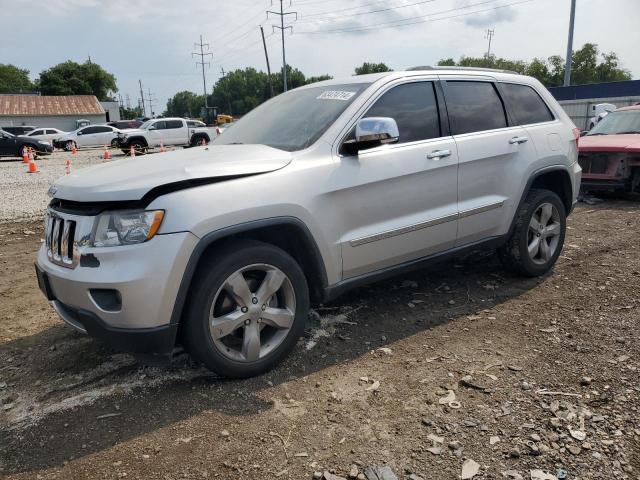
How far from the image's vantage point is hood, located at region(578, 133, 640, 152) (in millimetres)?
8291

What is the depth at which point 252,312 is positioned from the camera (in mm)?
3072

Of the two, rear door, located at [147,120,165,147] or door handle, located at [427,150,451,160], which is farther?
rear door, located at [147,120,165,147]

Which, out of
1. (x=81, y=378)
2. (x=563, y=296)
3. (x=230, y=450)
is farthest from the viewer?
(x=563, y=296)

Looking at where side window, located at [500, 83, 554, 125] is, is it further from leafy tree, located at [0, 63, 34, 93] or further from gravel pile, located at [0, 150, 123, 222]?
leafy tree, located at [0, 63, 34, 93]

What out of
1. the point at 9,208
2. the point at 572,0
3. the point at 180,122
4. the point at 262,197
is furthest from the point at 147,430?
the point at 572,0

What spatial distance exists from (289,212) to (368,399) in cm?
119

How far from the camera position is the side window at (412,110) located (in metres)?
3.79

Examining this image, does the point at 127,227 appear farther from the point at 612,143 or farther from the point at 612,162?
the point at 612,143

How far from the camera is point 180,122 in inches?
1081

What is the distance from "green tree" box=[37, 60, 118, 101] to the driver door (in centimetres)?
9113

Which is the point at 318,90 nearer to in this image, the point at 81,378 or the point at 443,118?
the point at 443,118

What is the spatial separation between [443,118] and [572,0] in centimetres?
3024

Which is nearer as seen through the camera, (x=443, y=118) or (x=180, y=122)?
(x=443, y=118)

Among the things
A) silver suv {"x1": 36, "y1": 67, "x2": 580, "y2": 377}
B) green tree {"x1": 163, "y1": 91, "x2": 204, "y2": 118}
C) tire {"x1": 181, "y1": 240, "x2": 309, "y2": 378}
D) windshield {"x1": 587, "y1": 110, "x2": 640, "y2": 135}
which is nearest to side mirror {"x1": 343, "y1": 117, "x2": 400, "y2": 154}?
silver suv {"x1": 36, "y1": 67, "x2": 580, "y2": 377}
